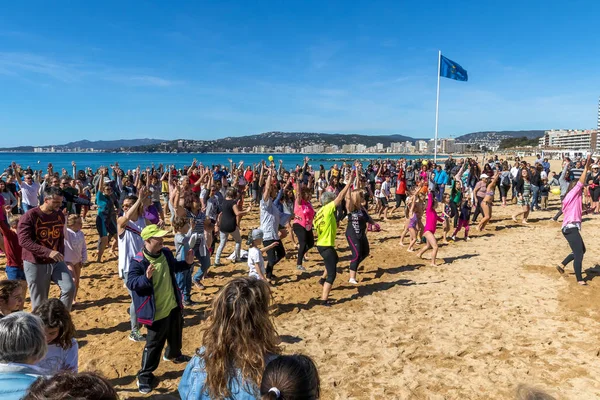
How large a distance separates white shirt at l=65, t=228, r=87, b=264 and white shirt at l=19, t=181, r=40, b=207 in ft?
21.4

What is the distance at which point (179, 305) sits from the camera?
400 cm

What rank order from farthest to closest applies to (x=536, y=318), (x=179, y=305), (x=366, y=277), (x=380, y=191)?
(x=380, y=191) < (x=366, y=277) < (x=536, y=318) < (x=179, y=305)

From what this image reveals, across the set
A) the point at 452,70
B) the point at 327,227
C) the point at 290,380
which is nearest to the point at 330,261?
the point at 327,227

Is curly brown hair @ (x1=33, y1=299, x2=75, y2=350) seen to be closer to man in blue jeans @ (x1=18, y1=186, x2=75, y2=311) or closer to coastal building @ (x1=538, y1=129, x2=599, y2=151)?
man in blue jeans @ (x1=18, y1=186, x2=75, y2=311)

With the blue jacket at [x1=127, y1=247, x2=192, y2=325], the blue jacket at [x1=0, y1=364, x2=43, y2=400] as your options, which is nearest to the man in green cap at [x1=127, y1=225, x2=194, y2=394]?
the blue jacket at [x1=127, y1=247, x2=192, y2=325]

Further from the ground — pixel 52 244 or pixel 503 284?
pixel 52 244

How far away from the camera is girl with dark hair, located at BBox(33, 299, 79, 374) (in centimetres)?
269

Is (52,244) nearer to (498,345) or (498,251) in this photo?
(498,345)

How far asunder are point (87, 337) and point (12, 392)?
3961mm

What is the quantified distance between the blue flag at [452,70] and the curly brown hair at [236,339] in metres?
23.1

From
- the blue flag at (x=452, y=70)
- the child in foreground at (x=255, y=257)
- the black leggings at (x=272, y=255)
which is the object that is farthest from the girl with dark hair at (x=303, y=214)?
the blue flag at (x=452, y=70)

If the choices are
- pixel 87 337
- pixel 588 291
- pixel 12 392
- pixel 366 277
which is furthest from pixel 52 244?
pixel 588 291

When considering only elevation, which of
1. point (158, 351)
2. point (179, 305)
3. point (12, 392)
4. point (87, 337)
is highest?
point (12, 392)

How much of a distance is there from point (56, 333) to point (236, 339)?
1.66m
